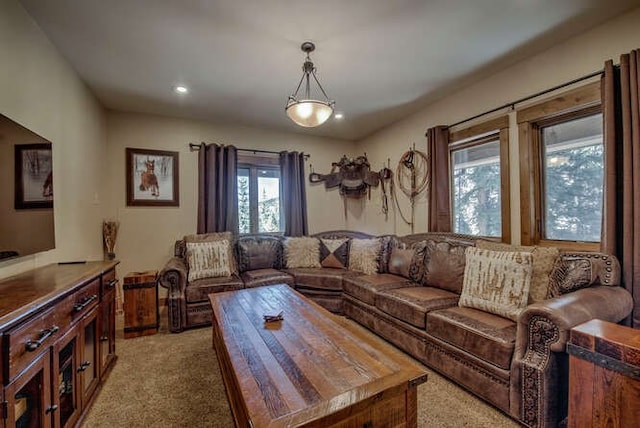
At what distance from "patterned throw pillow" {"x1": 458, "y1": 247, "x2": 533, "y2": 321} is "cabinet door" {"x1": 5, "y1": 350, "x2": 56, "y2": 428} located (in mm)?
2583

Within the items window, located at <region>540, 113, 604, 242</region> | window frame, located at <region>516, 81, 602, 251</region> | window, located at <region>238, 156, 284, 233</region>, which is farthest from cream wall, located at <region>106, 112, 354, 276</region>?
window, located at <region>540, 113, 604, 242</region>

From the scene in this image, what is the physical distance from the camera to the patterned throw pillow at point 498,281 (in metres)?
2.01

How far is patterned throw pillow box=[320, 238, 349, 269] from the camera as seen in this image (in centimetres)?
393

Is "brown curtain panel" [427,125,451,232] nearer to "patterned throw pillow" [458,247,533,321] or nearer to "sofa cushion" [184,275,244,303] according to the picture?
"patterned throw pillow" [458,247,533,321]

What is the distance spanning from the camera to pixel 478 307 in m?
2.19

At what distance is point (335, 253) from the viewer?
397cm

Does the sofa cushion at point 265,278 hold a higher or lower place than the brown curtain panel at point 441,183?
lower

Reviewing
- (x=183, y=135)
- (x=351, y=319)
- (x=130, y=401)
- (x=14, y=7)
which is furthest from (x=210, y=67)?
(x=351, y=319)

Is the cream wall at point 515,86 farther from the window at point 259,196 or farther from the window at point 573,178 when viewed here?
the window at point 259,196

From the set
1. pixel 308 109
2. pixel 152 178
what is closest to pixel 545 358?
pixel 308 109

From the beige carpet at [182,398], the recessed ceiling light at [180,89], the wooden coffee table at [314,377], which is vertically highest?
the recessed ceiling light at [180,89]

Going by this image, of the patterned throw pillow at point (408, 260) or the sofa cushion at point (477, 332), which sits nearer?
the sofa cushion at point (477, 332)

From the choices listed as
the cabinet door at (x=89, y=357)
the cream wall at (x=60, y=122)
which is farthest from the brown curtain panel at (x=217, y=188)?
the cabinet door at (x=89, y=357)

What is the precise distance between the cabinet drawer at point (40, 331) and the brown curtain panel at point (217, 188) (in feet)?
7.59
